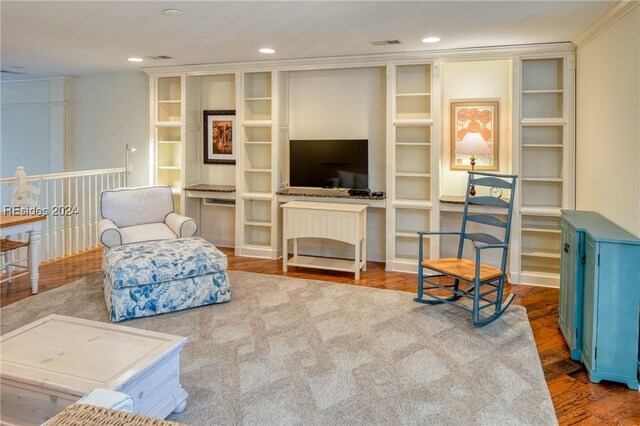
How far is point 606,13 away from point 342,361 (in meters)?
3.19

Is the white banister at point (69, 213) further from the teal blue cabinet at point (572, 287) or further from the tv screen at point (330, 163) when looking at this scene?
the teal blue cabinet at point (572, 287)

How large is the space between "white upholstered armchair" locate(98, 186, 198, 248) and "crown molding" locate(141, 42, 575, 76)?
1726mm

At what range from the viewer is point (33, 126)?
7.03m

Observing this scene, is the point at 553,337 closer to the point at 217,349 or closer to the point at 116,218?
the point at 217,349

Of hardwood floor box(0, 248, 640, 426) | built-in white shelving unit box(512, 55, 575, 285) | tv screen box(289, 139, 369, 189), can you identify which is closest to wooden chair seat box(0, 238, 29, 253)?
hardwood floor box(0, 248, 640, 426)

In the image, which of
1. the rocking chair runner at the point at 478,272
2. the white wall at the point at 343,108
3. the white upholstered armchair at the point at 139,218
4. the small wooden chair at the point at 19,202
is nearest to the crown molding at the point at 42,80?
the small wooden chair at the point at 19,202

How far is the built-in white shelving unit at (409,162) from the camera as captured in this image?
5016 millimetres

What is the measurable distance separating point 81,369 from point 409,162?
13.4 feet

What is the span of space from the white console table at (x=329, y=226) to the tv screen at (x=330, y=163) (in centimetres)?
41

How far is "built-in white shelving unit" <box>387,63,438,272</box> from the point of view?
16.5 feet

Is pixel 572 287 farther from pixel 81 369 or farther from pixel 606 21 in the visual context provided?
pixel 81 369

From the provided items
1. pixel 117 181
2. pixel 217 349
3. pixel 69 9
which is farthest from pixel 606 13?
pixel 117 181

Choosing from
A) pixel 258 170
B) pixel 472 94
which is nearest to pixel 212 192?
pixel 258 170

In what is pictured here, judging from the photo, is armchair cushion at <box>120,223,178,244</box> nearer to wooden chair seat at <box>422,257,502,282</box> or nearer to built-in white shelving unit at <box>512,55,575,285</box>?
wooden chair seat at <box>422,257,502,282</box>
